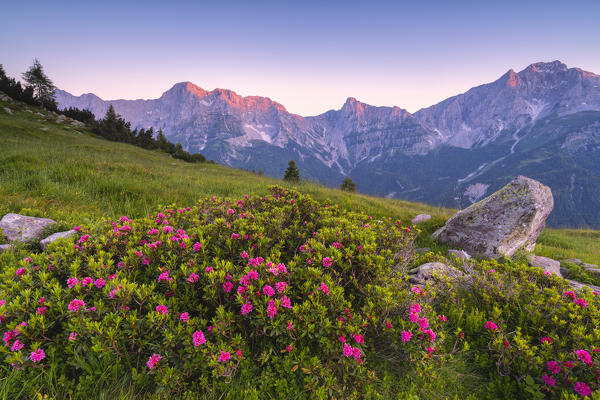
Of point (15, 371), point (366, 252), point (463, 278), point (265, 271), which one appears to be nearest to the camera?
point (15, 371)

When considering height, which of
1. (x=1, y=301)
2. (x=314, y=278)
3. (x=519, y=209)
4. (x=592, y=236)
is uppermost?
(x=519, y=209)

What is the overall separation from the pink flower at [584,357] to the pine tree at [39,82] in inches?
3257

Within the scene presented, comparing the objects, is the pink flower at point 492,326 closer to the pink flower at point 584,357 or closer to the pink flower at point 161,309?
the pink flower at point 584,357

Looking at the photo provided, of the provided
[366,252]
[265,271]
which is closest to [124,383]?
[265,271]

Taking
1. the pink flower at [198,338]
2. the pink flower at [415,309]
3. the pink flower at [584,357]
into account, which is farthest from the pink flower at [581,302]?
the pink flower at [198,338]

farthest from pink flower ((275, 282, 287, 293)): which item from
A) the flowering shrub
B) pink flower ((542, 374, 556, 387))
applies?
pink flower ((542, 374, 556, 387))

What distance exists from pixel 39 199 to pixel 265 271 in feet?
24.7

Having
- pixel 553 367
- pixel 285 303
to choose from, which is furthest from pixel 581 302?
pixel 285 303

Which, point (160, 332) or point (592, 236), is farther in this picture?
point (592, 236)

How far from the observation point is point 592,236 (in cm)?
1449

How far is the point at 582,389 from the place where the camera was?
231 centimetres

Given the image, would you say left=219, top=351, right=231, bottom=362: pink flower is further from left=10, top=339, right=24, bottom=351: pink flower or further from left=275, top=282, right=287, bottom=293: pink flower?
left=10, top=339, right=24, bottom=351: pink flower

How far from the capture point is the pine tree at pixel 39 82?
51.6 m

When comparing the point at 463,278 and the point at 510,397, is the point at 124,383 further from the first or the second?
the point at 463,278
